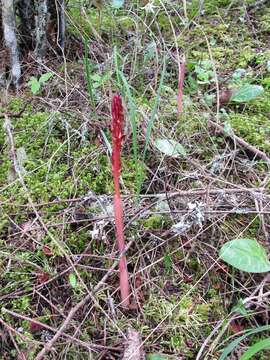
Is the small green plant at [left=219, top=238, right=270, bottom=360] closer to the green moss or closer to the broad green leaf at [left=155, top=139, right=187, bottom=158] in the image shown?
the broad green leaf at [left=155, top=139, right=187, bottom=158]

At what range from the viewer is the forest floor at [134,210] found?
134 centimetres

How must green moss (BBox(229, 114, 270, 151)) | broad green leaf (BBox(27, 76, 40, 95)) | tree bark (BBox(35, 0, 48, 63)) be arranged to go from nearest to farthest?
green moss (BBox(229, 114, 270, 151)), broad green leaf (BBox(27, 76, 40, 95)), tree bark (BBox(35, 0, 48, 63))

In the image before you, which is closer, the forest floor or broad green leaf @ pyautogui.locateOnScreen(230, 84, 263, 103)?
the forest floor

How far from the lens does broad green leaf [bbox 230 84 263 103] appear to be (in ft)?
7.04

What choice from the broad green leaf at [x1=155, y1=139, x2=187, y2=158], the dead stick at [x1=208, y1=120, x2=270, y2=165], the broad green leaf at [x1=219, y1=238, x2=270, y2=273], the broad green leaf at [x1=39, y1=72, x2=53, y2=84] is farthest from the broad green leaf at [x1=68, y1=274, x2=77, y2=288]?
the broad green leaf at [x1=39, y1=72, x2=53, y2=84]

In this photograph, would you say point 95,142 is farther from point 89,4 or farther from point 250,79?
point 89,4

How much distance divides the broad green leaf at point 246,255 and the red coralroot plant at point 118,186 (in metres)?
0.32

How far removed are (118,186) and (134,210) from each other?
0.36 meters

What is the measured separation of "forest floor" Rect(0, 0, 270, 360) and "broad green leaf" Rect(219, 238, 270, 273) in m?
0.08

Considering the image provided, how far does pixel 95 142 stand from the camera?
1.92 metres

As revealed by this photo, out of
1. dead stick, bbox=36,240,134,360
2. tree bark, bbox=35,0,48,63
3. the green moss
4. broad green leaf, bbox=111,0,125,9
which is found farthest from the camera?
broad green leaf, bbox=111,0,125,9

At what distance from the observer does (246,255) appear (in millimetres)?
1419

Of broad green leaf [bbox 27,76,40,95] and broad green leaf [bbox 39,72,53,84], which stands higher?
broad green leaf [bbox 39,72,53,84]

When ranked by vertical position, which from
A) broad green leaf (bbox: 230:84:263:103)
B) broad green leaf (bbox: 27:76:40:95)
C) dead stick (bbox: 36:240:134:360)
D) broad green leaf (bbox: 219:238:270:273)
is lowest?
dead stick (bbox: 36:240:134:360)
